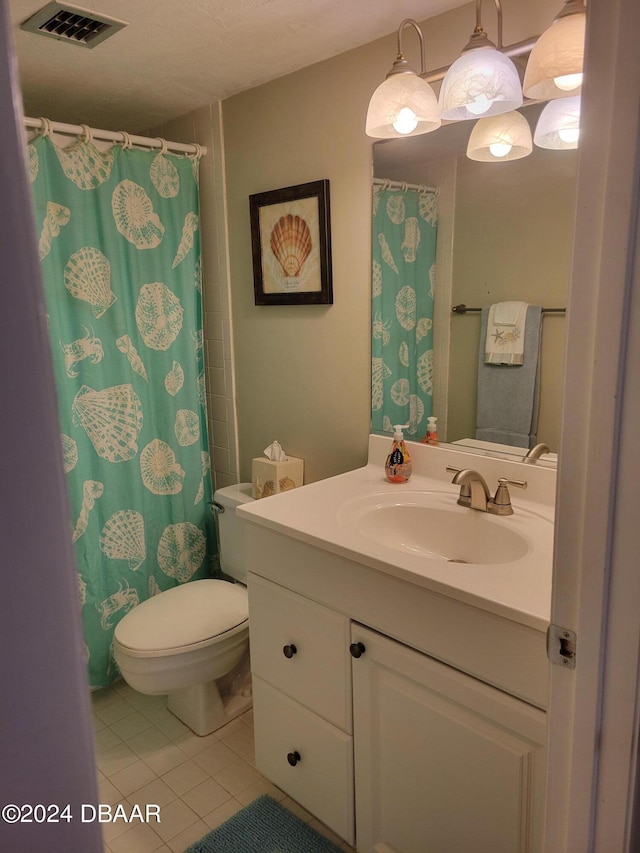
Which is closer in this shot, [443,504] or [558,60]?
[558,60]

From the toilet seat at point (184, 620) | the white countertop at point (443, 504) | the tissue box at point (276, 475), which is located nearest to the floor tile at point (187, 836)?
the toilet seat at point (184, 620)

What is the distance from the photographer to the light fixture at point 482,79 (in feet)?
4.43

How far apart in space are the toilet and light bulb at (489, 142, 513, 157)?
133 centimetres

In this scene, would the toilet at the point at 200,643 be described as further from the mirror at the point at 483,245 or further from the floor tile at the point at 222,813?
the mirror at the point at 483,245

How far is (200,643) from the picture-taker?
1.86m

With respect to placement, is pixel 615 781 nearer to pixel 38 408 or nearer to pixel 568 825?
pixel 568 825

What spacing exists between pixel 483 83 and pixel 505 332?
0.58 meters

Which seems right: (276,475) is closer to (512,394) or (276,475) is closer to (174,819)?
(512,394)

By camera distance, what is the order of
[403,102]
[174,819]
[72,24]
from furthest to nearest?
1. [174,819]
2. [72,24]
3. [403,102]

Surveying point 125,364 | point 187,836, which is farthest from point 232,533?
point 187,836

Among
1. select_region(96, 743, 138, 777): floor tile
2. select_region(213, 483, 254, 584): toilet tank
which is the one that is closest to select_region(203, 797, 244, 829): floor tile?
select_region(96, 743, 138, 777): floor tile

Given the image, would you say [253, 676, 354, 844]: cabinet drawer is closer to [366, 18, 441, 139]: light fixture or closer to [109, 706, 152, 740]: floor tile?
[109, 706, 152, 740]: floor tile

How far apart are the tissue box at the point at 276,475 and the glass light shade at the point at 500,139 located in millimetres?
1107

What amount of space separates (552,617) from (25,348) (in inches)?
27.8
